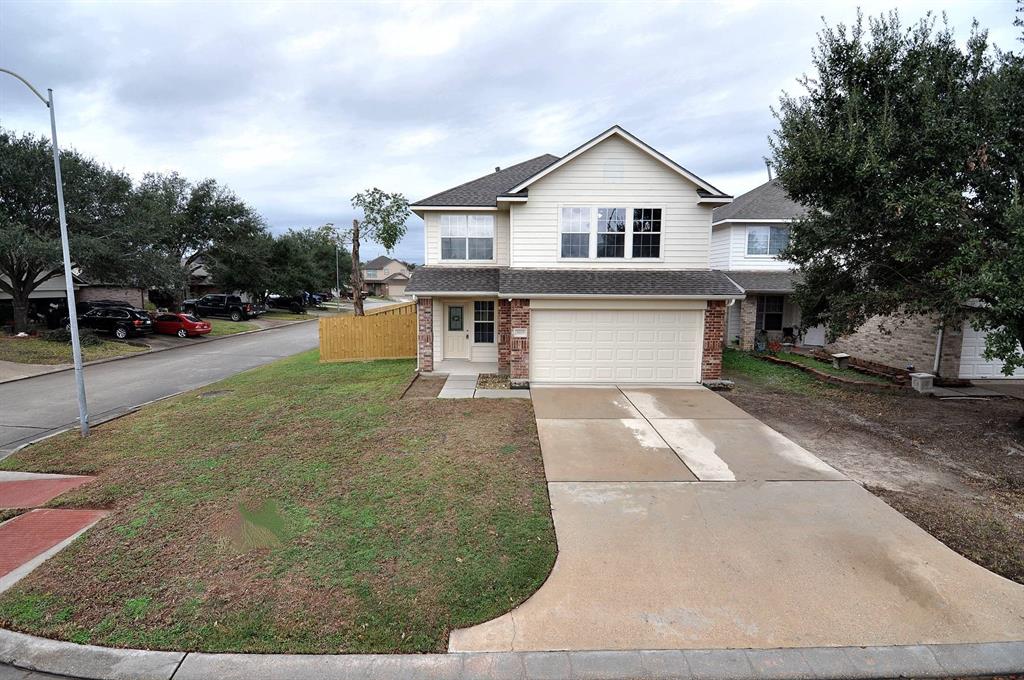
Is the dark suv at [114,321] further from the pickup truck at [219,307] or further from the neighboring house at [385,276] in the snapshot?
the neighboring house at [385,276]

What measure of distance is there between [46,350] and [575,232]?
71.6 ft

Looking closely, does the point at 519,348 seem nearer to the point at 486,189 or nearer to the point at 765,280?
the point at 486,189

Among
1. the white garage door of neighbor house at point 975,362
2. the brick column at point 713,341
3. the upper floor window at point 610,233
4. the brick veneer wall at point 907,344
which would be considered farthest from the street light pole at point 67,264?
the white garage door of neighbor house at point 975,362

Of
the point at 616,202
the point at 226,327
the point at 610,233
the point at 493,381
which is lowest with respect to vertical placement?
the point at 226,327

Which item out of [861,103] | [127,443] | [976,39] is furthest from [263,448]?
[976,39]

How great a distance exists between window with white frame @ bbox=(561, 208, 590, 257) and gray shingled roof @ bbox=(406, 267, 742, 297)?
1.99 ft

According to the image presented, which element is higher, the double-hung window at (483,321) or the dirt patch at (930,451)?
the double-hung window at (483,321)

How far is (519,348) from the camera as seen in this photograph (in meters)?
14.5

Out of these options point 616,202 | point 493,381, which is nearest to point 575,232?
point 616,202

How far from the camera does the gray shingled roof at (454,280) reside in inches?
602

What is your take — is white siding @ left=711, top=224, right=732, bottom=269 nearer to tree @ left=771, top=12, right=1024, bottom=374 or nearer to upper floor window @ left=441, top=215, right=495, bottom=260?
tree @ left=771, top=12, right=1024, bottom=374

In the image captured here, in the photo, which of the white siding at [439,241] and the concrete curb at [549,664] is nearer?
the concrete curb at [549,664]

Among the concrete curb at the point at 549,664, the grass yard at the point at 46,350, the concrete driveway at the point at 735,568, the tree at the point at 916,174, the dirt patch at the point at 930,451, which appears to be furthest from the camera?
the grass yard at the point at 46,350

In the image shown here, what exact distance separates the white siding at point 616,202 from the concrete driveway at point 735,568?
7.73m
